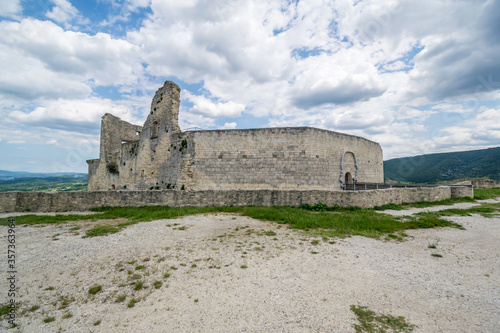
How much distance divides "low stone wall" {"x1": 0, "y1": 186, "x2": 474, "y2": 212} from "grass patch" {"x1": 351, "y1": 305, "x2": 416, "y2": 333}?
7.63 meters

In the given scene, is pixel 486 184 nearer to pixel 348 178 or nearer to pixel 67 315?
pixel 348 178

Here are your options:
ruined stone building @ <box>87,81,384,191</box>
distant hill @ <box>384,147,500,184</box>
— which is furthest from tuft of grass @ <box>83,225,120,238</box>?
distant hill @ <box>384,147,500,184</box>

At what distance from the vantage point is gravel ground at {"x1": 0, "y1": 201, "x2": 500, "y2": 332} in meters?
2.78

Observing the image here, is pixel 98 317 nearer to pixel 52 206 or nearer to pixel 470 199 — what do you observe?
pixel 52 206

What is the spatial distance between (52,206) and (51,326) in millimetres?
10330

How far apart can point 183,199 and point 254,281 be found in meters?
7.83

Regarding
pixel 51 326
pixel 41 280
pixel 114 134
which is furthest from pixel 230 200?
pixel 114 134

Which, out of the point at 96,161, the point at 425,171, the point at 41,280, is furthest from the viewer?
the point at 425,171

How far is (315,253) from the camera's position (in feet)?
15.9

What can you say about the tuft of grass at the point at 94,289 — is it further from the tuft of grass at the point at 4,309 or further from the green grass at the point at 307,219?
the green grass at the point at 307,219

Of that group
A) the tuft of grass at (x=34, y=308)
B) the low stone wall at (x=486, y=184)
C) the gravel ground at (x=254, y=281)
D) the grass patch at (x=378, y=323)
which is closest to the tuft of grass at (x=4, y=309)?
the gravel ground at (x=254, y=281)

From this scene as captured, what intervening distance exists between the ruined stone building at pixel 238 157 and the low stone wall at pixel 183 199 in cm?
302

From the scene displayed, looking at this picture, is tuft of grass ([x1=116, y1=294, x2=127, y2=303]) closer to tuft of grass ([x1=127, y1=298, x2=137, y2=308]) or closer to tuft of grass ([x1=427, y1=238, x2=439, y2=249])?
tuft of grass ([x1=127, y1=298, x2=137, y2=308])

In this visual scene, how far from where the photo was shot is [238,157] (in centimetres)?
1412
